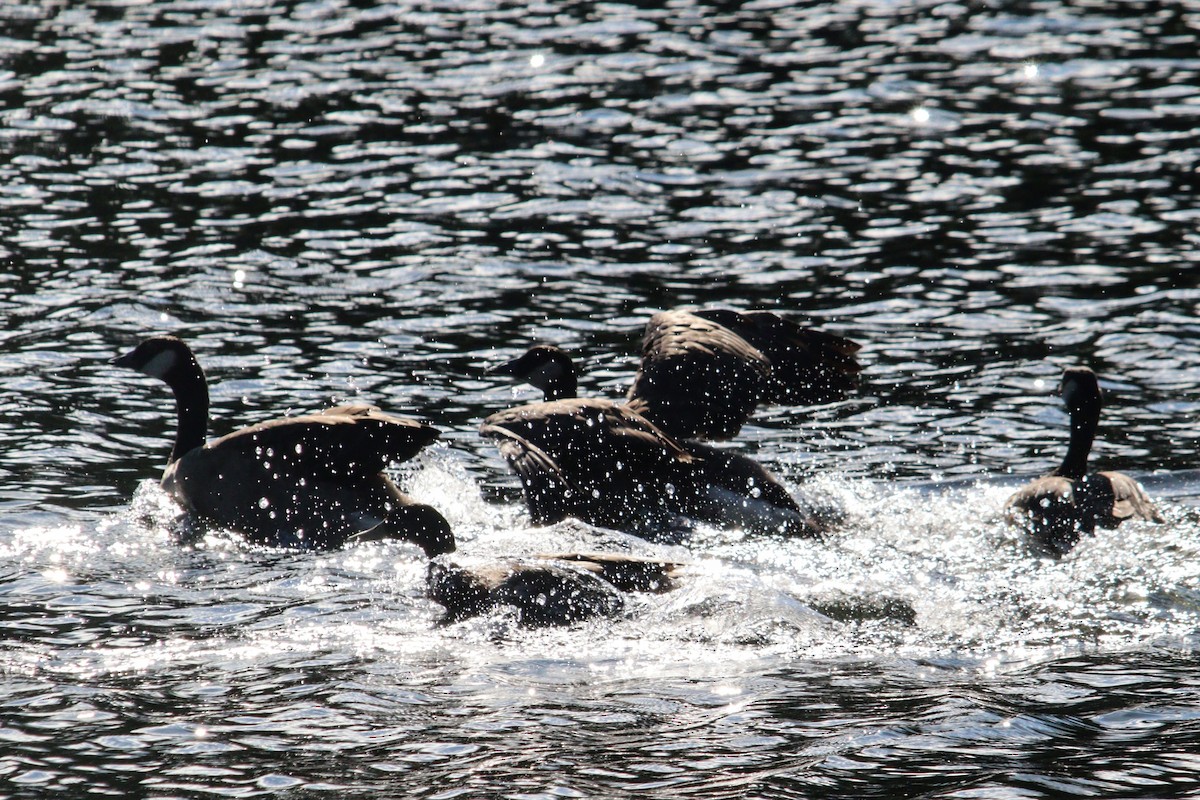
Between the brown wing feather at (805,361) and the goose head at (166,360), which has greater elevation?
the goose head at (166,360)

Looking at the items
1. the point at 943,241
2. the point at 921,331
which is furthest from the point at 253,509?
the point at 943,241

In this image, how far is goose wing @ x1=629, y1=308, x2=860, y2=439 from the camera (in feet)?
39.1

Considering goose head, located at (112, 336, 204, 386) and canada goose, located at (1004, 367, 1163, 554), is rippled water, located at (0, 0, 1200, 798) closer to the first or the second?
canada goose, located at (1004, 367, 1163, 554)

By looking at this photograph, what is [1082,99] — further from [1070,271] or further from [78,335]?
[78,335]

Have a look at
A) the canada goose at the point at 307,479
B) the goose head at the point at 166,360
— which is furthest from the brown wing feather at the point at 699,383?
the goose head at the point at 166,360

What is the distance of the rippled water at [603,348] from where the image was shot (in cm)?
710

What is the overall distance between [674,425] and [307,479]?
9.33 ft

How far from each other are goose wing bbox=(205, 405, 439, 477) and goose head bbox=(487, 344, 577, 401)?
1.68 meters

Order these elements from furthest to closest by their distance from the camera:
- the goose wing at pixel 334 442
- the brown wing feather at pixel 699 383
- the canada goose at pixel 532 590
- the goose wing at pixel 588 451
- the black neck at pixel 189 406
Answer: the brown wing feather at pixel 699 383 < the black neck at pixel 189 406 < the goose wing at pixel 334 442 < the goose wing at pixel 588 451 < the canada goose at pixel 532 590

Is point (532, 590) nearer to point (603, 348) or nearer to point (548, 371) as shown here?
point (548, 371)

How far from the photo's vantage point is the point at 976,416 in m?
12.8

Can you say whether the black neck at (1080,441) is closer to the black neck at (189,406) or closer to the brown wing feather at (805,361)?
the brown wing feather at (805,361)

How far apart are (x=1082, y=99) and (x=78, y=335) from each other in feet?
44.4

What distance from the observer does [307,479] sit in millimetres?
10656
